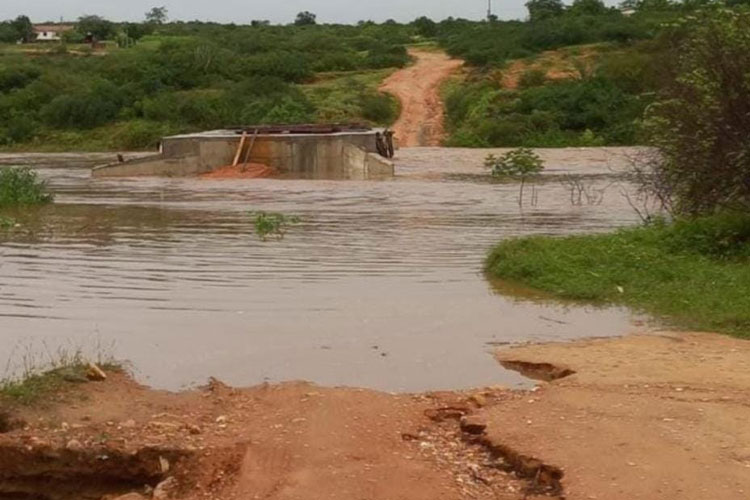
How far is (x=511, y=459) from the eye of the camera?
21.4ft

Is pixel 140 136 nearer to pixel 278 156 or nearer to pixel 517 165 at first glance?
pixel 278 156

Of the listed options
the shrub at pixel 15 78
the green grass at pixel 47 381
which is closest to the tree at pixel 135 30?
the shrub at pixel 15 78

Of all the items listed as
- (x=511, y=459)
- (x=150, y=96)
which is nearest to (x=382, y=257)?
(x=511, y=459)

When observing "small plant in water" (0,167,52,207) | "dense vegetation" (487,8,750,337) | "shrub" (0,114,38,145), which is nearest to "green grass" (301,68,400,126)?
"shrub" (0,114,38,145)

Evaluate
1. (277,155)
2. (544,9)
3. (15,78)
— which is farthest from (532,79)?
(544,9)

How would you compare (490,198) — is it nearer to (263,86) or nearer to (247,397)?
(247,397)

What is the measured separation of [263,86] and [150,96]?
4.69 meters

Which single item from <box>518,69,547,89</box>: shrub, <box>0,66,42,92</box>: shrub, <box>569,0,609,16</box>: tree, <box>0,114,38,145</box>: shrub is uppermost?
<box>569,0,609,16</box>: tree

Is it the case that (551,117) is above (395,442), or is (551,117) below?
above

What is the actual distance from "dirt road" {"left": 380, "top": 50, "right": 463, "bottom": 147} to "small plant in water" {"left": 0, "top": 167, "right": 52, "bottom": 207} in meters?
21.0

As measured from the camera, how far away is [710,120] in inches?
540

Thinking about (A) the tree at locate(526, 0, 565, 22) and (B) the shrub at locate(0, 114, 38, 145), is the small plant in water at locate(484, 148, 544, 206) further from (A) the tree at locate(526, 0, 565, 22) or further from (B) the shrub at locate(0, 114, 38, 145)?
(A) the tree at locate(526, 0, 565, 22)

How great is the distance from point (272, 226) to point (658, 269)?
7045 mm

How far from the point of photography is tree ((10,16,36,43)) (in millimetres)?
90375
